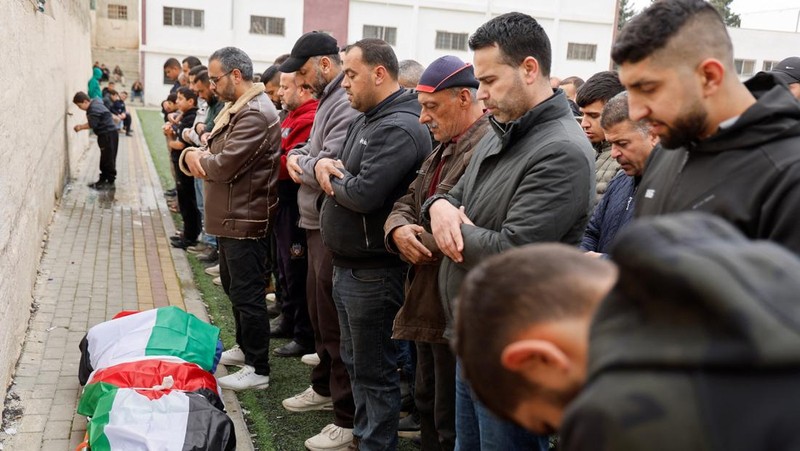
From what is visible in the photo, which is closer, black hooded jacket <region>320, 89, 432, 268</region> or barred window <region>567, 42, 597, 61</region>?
black hooded jacket <region>320, 89, 432, 268</region>

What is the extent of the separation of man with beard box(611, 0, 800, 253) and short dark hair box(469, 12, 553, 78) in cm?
90

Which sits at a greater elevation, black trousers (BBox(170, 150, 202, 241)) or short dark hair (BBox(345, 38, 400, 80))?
short dark hair (BBox(345, 38, 400, 80))

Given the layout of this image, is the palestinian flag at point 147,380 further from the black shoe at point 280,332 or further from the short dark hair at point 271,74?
the short dark hair at point 271,74

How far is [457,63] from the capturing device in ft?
10.5

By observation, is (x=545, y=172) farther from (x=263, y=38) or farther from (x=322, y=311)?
Result: (x=263, y=38)

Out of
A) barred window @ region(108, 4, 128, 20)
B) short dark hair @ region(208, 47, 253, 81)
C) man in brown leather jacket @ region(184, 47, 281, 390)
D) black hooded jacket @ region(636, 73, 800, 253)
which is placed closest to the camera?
black hooded jacket @ region(636, 73, 800, 253)

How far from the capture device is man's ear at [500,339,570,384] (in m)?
1.02

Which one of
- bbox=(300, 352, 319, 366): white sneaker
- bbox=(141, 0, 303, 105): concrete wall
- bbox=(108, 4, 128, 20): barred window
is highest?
bbox=(108, 4, 128, 20): barred window

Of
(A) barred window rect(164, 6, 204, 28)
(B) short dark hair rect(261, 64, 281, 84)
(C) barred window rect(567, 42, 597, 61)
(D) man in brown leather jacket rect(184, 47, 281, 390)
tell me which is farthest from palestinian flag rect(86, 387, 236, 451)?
(C) barred window rect(567, 42, 597, 61)

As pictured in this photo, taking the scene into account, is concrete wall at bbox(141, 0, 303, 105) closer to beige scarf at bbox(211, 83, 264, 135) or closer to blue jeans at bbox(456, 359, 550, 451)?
beige scarf at bbox(211, 83, 264, 135)

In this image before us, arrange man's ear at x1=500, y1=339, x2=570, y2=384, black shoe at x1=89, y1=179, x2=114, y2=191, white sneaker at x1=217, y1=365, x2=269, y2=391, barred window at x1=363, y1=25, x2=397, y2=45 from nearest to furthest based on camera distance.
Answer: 1. man's ear at x1=500, y1=339, x2=570, y2=384
2. white sneaker at x1=217, y1=365, x2=269, y2=391
3. black shoe at x1=89, y1=179, x2=114, y2=191
4. barred window at x1=363, y1=25, x2=397, y2=45

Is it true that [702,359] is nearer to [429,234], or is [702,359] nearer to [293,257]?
[429,234]

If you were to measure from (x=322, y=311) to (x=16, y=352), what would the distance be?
2382 mm

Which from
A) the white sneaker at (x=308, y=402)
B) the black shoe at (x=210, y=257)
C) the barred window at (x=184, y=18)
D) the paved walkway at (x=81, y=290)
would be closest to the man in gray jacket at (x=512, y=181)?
the white sneaker at (x=308, y=402)
